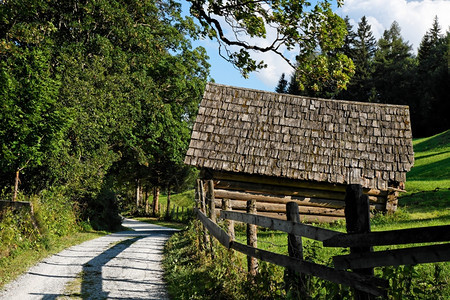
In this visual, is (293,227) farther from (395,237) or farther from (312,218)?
(312,218)

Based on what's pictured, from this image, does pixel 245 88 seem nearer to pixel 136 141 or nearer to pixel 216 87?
pixel 216 87

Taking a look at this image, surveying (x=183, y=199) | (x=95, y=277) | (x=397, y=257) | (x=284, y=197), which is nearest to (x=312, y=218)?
(x=284, y=197)

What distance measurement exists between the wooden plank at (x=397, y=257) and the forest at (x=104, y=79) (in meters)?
3.99

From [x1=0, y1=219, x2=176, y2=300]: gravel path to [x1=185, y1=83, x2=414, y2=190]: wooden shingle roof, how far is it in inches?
207

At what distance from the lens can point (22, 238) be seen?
10984 mm

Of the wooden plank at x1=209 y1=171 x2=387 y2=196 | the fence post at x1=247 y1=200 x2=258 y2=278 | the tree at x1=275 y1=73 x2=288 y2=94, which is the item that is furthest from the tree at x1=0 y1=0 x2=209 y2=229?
the tree at x1=275 y1=73 x2=288 y2=94

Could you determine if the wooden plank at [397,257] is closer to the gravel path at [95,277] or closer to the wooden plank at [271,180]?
the gravel path at [95,277]

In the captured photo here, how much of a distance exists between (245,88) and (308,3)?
10492 mm

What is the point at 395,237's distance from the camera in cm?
293

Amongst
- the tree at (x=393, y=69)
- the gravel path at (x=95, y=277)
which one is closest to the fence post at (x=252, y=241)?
the gravel path at (x=95, y=277)

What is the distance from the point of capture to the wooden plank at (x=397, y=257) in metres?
2.69

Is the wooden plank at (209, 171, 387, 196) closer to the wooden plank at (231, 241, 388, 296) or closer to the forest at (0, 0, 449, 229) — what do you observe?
the forest at (0, 0, 449, 229)

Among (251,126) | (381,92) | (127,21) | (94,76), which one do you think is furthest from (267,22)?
(381,92)

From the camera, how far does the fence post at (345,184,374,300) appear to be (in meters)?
3.43
